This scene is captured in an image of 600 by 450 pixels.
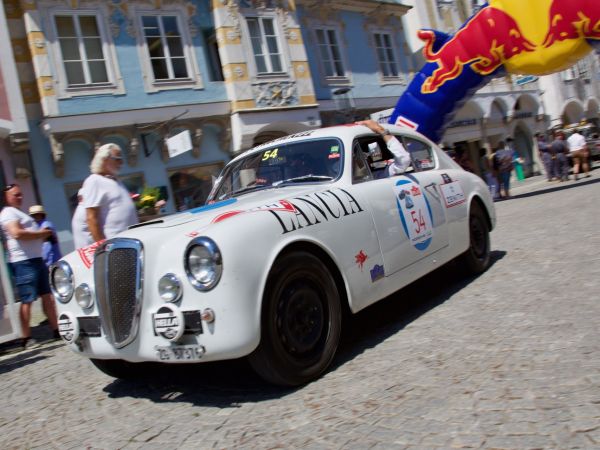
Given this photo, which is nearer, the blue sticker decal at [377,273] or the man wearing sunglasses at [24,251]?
the blue sticker decal at [377,273]

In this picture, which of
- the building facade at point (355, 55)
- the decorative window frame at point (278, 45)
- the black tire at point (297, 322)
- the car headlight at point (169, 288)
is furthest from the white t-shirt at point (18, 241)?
the building facade at point (355, 55)

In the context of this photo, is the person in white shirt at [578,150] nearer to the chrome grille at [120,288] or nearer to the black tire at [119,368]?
the black tire at [119,368]

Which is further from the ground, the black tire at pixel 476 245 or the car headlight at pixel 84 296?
the car headlight at pixel 84 296

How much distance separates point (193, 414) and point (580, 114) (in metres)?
33.6

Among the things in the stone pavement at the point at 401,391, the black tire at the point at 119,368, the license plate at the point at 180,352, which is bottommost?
the stone pavement at the point at 401,391

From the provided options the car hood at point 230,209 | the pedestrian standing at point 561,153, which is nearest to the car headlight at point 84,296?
the car hood at point 230,209

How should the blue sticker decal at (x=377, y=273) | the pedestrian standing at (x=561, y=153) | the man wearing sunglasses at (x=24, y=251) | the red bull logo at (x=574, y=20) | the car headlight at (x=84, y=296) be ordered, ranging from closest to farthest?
the car headlight at (x=84, y=296) < the blue sticker decal at (x=377, y=273) < the man wearing sunglasses at (x=24, y=251) < the red bull logo at (x=574, y=20) < the pedestrian standing at (x=561, y=153)

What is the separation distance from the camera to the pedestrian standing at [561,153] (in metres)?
16.7

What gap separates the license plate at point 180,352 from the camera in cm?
293

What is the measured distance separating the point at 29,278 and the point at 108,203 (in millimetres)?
2038

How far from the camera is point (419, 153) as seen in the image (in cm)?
523

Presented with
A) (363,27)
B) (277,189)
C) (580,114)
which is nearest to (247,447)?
(277,189)

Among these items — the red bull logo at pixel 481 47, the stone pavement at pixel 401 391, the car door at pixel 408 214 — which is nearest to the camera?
the stone pavement at pixel 401 391

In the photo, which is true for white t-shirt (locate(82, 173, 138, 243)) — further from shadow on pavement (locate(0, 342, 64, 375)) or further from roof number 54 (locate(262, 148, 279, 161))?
shadow on pavement (locate(0, 342, 64, 375))
